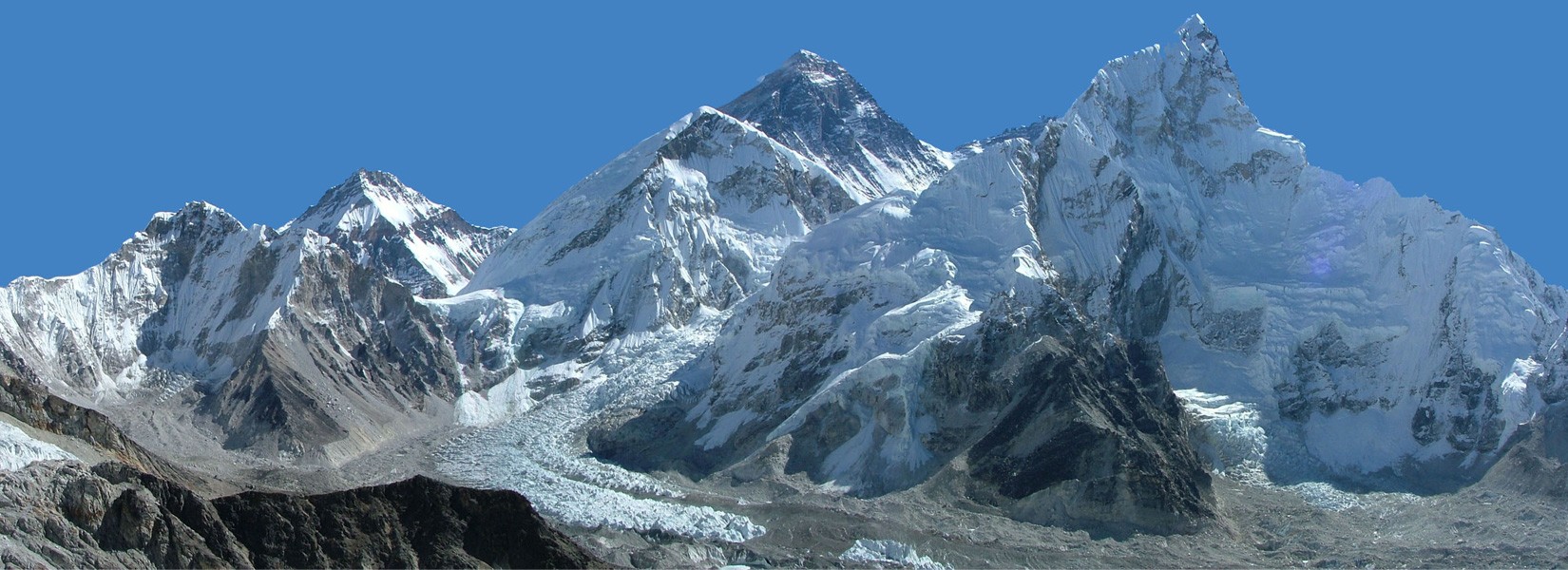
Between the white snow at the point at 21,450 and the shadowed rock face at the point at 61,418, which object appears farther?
the shadowed rock face at the point at 61,418

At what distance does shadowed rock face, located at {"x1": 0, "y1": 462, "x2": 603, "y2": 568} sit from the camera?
112 metres

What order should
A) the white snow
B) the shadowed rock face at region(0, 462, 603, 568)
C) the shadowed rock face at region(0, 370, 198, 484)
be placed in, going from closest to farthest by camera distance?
the shadowed rock face at region(0, 462, 603, 568), the white snow, the shadowed rock face at region(0, 370, 198, 484)

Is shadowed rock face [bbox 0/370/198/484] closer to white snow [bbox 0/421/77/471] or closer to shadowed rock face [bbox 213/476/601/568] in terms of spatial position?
white snow [bbox 0/421/77/471]

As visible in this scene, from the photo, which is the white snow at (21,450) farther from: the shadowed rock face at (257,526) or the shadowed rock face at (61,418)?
the shadowed rock face at (257,526)

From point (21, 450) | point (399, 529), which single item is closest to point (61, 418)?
point (21, 450)

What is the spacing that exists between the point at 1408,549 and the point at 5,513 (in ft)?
372

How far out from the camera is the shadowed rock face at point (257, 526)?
4414 inches

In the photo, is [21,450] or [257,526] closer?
[257,526]

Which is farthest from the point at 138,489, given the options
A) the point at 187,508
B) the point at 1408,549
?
the point at 1408,549

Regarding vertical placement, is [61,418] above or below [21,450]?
above

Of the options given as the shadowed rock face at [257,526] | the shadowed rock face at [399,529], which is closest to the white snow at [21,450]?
the shadowed rock face at [257,526]

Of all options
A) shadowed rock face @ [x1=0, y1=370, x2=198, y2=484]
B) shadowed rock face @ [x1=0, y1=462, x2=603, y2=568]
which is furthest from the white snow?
shadowed rock face @ [x1=0, y1=462, x2=603, y2=568]

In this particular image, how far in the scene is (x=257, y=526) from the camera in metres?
118

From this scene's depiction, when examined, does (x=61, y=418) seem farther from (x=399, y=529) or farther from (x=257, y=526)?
(x=399, y=529)
